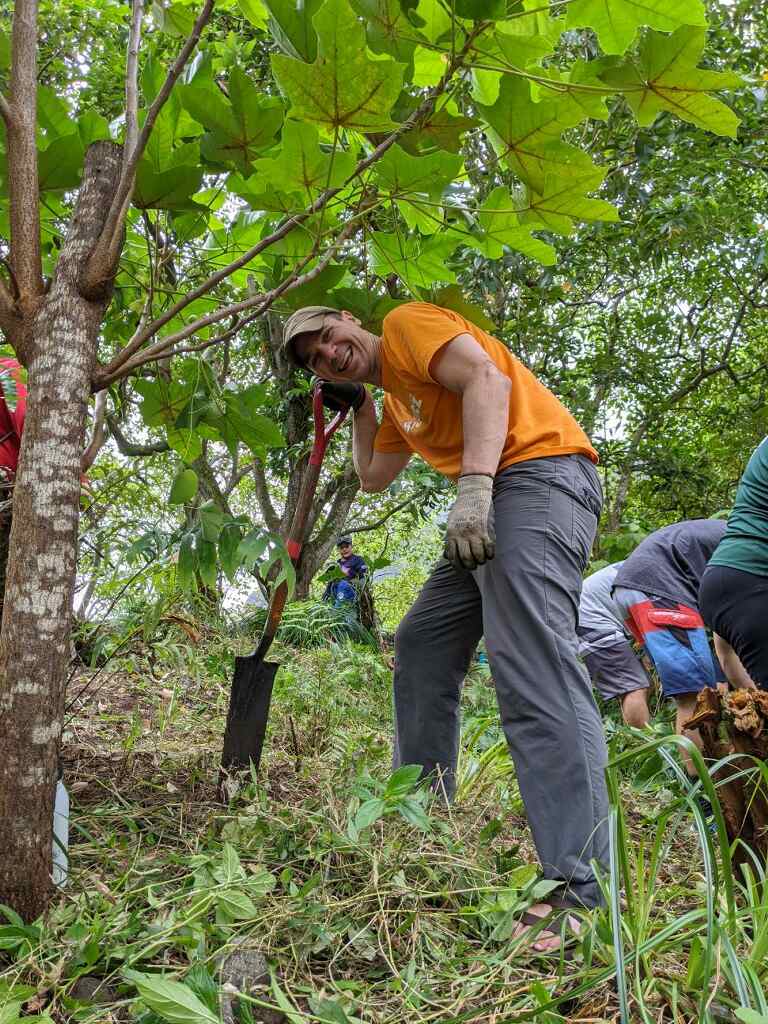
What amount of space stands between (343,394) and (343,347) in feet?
0.94

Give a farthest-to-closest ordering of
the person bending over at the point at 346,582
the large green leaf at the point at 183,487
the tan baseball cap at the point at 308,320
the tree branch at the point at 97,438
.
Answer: the person bending over at the point at 346,582 < the tan baseball cap at the point at 308,320 < the large green leaf at the point at 183,487 < the tree branch at the point at 97,438

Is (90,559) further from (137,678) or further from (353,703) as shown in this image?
(353,703)

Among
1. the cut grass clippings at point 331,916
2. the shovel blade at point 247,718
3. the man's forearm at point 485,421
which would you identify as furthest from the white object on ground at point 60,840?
the man's forearm at point 485,421

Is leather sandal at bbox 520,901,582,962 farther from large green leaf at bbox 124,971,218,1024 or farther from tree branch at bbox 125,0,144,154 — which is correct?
tree branch at bbox 125,0,144,154

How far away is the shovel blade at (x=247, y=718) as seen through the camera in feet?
6.80

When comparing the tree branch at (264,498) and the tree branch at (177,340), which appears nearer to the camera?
the tree branch at (177,340)

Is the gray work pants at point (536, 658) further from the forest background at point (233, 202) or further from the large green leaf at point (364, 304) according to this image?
the large green leaf at point (364, 304)

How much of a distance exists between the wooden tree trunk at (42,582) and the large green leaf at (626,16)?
0.98m

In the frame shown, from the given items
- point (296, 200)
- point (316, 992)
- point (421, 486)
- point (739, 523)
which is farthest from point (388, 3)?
point (421, 486)

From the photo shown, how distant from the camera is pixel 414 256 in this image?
1.75 meters

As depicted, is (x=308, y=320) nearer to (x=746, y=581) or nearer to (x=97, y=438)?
(x=97, y=438)

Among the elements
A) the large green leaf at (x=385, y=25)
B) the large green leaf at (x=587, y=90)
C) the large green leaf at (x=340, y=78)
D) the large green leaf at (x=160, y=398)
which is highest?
the large green leaf at (x=385, y=25)

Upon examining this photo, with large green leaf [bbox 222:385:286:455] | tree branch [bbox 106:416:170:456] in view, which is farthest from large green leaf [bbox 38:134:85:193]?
tree branch [bbox 106:416:170:456]

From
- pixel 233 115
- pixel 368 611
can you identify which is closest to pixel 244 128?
pixel 233 115
